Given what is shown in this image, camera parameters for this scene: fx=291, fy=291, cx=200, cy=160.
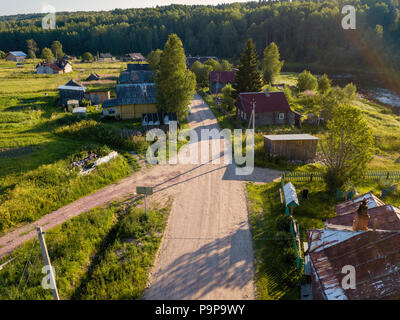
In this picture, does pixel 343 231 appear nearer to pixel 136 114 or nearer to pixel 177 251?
pixel 177 251

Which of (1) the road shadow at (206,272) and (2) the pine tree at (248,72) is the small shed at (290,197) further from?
(2) the pine tree at (248,72)

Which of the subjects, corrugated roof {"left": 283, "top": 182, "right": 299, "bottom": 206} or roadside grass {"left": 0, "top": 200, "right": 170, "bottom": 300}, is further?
corrugated roof {"left": 283, "top": 182, "right": 299, "bottom": 206}

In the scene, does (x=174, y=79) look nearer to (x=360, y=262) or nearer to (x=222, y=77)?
(x=222, y=77)

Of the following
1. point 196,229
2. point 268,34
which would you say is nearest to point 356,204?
point 196,229

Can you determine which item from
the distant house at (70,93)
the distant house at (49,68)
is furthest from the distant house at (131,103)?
the distant house at (49,68)

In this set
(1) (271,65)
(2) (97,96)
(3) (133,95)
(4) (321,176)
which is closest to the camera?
(4) (321,176)

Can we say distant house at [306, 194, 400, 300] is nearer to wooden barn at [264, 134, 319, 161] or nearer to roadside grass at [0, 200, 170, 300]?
roadside grass at [0, 200, 170, 300]

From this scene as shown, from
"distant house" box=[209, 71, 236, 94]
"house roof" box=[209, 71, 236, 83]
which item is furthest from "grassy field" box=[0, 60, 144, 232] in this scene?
"house roof" box=[209, 71, 236, 83]
